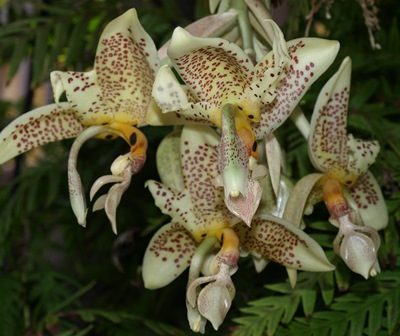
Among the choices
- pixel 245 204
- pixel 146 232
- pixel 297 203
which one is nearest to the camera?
pixel 245 204

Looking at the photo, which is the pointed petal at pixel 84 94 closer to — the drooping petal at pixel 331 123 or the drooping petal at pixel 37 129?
the drooping petal at pixel 37 129

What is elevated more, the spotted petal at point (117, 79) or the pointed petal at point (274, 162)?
the spotted petal at point (117, 79)

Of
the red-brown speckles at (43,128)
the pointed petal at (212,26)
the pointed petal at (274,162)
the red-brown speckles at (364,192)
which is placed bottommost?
the red-brown speckles at (364,192)

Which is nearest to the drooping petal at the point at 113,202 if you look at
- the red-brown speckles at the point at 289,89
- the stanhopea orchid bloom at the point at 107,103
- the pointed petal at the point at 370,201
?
the stanhopea orchid bloom at the point at 107,103

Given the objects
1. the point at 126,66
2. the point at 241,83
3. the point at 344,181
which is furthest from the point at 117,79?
the point at 344,181

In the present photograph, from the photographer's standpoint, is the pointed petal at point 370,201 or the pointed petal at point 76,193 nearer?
the pointed petal at point 76,193

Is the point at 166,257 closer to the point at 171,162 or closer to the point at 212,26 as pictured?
the point at 171,162
